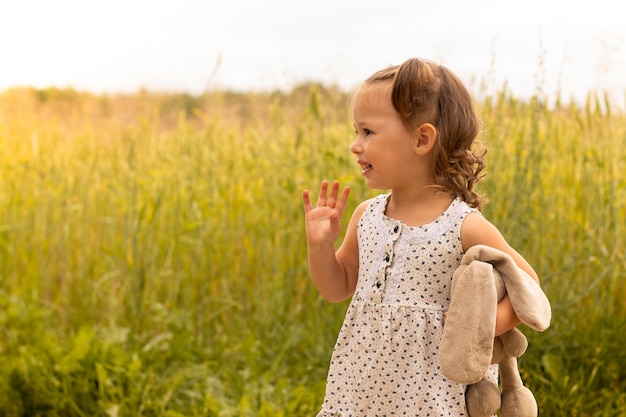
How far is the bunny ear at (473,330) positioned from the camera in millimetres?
1550

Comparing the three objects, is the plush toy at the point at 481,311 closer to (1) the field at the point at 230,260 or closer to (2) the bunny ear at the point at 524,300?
(2) the bunny ear at the point at 524,300

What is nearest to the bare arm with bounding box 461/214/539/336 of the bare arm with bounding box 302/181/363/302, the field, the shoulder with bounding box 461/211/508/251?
the shoulder with bounding box 461/211/508/251

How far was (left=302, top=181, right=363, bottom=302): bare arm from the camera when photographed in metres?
1.87

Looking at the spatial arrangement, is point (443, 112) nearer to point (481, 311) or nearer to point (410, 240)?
point (410, 240)

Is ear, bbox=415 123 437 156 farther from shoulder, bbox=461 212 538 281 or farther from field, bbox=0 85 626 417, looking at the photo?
field, bbox=0 85 626 417

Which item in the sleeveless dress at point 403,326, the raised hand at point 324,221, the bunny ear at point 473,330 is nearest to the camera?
the bunny ear at point 473,330

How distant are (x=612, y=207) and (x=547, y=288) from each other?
14.8 inches

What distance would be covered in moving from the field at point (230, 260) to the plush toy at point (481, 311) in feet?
4.15

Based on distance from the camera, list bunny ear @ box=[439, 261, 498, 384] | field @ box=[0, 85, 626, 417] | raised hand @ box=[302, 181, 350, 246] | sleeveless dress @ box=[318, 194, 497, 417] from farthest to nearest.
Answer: field @ box=[0, 85, 626, 417] → raised hand @ box=[302, 181, 350, 246] → sleeveless dress @ box=[318, 194, 497, 417] → bunny ear @ box=[439, 261, 498, 384]

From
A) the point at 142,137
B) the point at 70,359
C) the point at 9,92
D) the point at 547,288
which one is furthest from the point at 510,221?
the point at 9,92

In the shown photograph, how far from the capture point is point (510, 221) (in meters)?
3.02

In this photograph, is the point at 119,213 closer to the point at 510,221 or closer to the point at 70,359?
the point at 70,359

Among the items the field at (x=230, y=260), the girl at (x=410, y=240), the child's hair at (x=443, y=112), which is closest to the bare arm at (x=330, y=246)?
the girl at (x=410, y=240)

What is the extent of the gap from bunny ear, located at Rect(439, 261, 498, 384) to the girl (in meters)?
0.10
